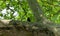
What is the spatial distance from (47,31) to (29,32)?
79mm

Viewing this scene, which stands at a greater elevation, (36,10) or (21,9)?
(36,10)

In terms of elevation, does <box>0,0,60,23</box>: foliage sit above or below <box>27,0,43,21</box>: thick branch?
below

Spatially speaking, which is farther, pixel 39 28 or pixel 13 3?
pixel 13 3

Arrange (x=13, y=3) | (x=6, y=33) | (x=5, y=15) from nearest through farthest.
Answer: (x=6, y=33)
(x=5, y=15)
(x=13, y=3)

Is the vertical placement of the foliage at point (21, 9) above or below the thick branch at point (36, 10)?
below

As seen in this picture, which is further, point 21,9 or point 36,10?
point 21,9

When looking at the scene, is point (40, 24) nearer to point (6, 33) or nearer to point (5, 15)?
point (6, 33)

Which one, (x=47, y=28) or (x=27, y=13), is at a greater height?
(x=47, y=28)

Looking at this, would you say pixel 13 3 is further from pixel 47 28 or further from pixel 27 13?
pixel 47 28

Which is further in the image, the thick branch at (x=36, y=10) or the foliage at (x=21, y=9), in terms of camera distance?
the foliage at (x=21, y=9)

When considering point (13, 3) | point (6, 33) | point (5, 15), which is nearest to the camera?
point (6, 33)

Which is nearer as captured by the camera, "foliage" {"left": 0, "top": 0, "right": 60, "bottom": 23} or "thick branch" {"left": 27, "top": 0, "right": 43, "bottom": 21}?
"thick branch" {"left": 27, "top": 0, "right": 43, "bottom": 21}

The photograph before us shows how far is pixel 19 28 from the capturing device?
2.43ft

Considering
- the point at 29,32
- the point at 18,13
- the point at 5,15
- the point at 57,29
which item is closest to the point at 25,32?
the point at 29,32
